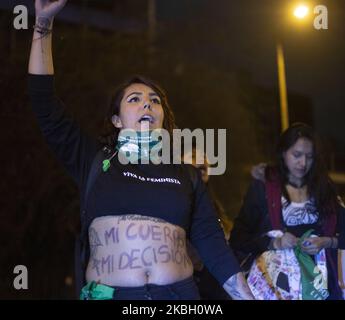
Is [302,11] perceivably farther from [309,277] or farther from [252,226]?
[309,277]

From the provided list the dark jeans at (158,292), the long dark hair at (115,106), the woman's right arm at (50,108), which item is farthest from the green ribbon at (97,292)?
the long dark hair at (115,106)

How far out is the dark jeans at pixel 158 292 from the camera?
2209 mm

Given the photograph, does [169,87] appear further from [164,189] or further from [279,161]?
[164,189]

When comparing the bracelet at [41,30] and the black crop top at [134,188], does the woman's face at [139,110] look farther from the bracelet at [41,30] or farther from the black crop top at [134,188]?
the bracelet at [41,30]

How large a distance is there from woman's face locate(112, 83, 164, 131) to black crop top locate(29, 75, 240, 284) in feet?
0.68

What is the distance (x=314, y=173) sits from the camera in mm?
3625

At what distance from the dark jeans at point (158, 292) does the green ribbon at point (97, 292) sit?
0.03 meters

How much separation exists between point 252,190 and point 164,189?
143 centimetres

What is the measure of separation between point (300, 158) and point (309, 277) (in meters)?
0.84

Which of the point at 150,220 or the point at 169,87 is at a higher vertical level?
the point at 169,87

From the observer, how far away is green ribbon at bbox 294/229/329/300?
3279 millimetres

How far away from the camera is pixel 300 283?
330 cm

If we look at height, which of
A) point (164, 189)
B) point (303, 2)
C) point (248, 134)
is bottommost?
point (164, 189)
